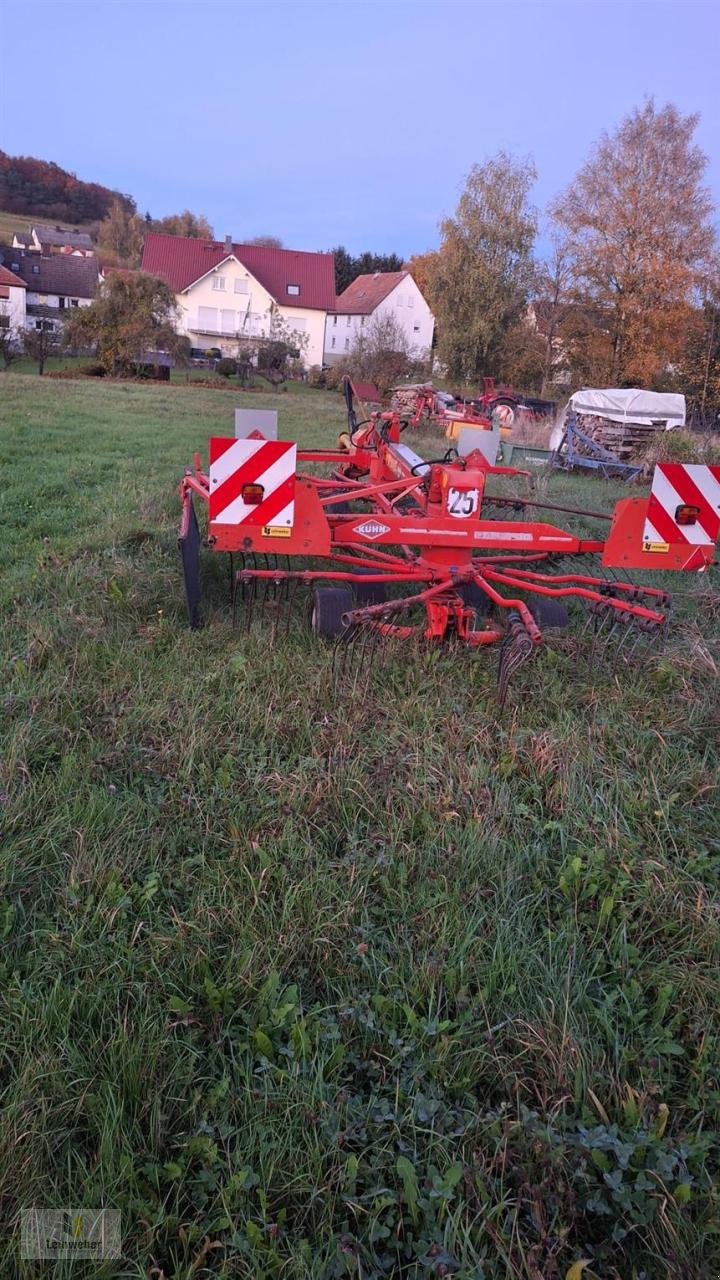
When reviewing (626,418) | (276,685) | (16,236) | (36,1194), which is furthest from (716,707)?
(16,236)

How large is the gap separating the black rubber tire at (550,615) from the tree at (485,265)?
30804 mm

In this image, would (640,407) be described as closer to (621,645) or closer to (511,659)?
(621,645)

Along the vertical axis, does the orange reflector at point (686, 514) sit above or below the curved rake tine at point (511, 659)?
above

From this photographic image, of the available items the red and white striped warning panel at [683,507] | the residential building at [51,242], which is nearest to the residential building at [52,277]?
the residential building at [51,242]

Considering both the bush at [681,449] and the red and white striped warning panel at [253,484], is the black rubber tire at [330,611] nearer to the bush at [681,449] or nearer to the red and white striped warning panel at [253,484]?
the red and white striped warning panel at [253,484]

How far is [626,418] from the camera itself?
19.0m

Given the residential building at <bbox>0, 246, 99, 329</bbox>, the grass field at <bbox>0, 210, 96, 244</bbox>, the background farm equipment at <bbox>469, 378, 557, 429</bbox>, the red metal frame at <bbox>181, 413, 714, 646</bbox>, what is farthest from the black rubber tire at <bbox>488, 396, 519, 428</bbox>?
the grass field at <bbox>0, 210, 96, 244</bbox>

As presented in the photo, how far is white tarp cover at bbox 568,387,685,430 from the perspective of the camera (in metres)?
19.0

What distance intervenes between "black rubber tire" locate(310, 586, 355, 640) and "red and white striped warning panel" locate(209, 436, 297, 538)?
45 centimetres

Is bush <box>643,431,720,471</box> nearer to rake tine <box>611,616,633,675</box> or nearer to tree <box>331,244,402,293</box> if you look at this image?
rake tine <box>611,616,633,675</box>

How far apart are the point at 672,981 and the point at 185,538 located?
3106 mm

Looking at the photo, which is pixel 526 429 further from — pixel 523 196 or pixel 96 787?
pixel 96 787

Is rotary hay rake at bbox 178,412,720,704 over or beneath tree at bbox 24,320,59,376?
beneath

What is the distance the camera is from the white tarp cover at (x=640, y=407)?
18953 millimetres
